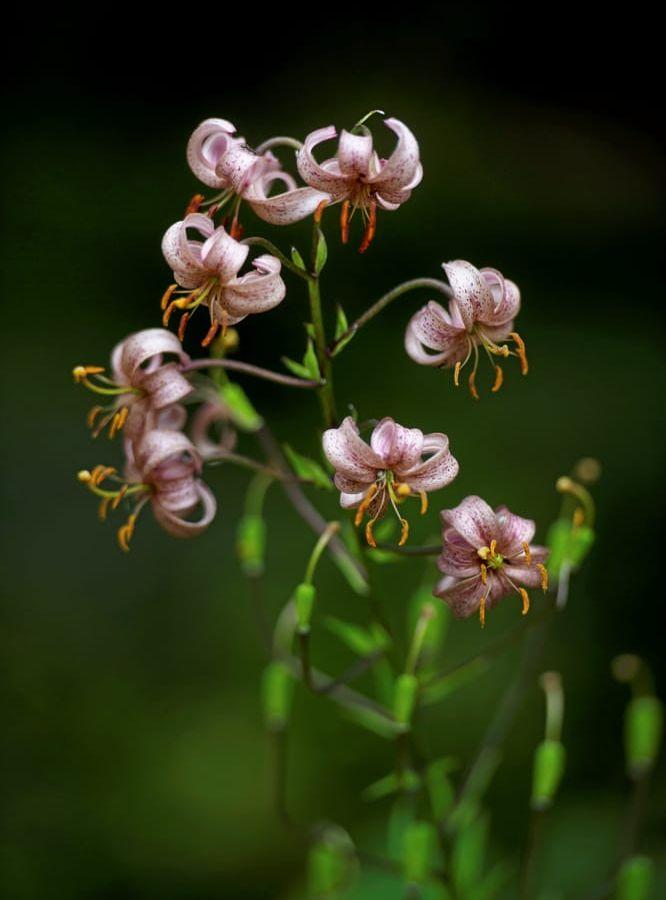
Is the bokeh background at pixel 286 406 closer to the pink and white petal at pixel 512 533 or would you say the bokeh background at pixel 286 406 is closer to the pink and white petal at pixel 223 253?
the pink and white petal at pixel 512 533

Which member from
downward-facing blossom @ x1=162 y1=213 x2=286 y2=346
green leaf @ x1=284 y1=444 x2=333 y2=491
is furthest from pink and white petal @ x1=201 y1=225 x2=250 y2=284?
green leaf @ x1=284 y1=444 x2=333 y2=491

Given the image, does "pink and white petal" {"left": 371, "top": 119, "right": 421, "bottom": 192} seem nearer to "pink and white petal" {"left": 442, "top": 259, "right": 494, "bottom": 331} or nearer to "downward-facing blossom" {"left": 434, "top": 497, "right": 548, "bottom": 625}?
"pink and white petal" {"left": 442, "top": 259, "right": 494, "bottom": 331}

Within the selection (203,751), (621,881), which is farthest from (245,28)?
(621,881)

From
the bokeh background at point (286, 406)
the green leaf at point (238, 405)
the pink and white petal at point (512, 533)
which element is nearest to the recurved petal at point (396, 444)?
the pink and white petal at point (512, 533)

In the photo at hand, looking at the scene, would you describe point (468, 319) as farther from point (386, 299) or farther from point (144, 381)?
point (144, 381)

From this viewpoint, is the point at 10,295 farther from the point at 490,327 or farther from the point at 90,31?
the point at 490,327

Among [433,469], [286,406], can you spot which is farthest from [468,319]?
[286,406]
